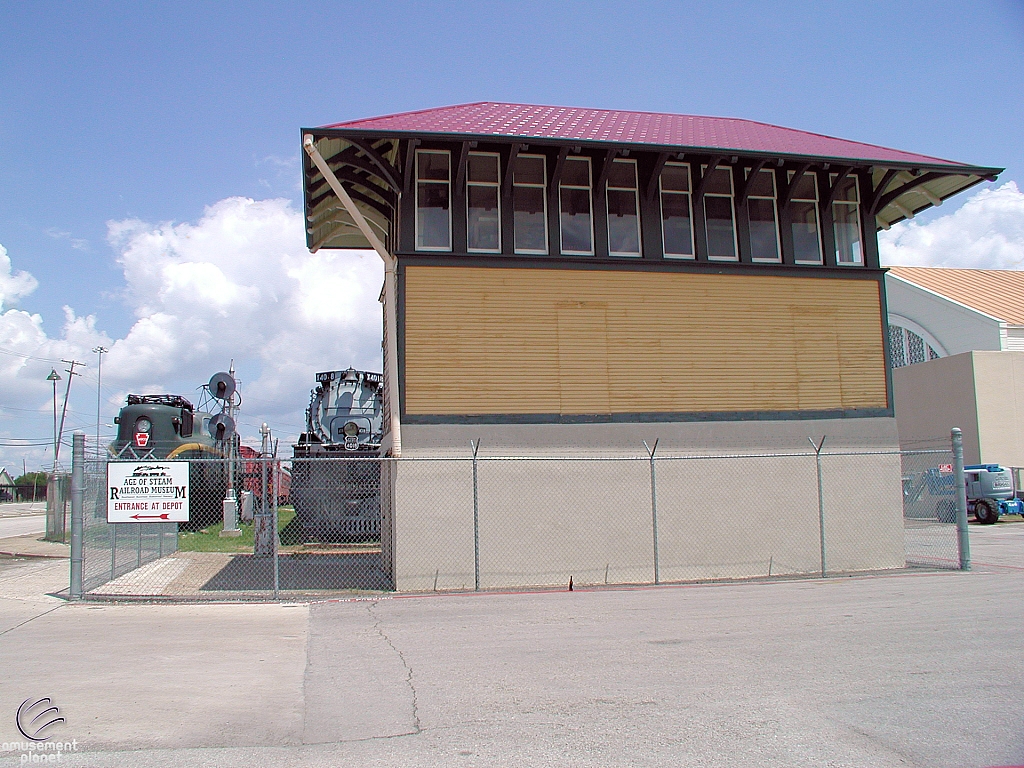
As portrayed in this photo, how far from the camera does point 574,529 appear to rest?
42.7 ft

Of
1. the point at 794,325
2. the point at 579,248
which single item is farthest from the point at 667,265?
the point at 794,325

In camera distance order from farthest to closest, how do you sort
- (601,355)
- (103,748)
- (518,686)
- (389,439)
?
(389,439) → (601,355) → (518,686) → (103,748)

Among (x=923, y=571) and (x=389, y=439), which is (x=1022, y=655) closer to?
(x=923, y=571)

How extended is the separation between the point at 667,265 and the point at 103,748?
11307 millimetres

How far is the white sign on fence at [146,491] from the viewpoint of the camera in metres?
11.5

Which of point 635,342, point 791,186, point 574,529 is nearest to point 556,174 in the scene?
point 635,342

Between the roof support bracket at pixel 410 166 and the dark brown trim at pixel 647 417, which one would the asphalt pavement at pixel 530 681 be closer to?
the dark brown trim at pixel 647 417

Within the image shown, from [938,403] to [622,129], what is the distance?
2760cm

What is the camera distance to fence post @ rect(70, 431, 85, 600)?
11.0 meters

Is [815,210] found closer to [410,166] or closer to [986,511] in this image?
[410,166]

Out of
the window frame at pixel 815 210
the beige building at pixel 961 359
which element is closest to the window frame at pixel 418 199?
the window frame at pixel 815 210

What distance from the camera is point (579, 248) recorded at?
13.8m

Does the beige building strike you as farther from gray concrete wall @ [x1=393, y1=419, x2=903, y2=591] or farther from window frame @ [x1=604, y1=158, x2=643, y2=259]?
window frame @ [x1=604, y1=158, x2=643, y2=259]

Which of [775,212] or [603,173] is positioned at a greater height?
[603,173]
